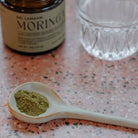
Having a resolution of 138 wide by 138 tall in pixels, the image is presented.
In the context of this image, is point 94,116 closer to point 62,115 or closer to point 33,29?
point 62,115

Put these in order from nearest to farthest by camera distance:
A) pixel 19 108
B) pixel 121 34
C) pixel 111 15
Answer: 1. pixel 19 108
2. pixel 121 34
3. pixel 111 15

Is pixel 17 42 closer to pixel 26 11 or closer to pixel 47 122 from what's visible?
pixel 26 11

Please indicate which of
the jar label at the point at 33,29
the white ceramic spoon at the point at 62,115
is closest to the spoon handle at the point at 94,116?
the white ceramic spoon at the point at 62,115

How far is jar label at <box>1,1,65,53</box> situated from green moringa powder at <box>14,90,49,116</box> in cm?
14

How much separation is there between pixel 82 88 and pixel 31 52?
15 cm

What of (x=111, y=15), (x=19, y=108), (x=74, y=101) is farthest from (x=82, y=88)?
(x=111, y=15)

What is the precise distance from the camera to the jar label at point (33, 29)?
25.4 inches

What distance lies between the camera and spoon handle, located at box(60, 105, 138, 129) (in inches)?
21.6

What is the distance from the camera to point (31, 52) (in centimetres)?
70

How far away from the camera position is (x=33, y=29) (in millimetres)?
657

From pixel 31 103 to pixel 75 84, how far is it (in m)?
0.13

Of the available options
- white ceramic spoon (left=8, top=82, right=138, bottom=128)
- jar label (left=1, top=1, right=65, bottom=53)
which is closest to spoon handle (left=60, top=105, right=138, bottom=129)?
white ceramic spoon (left=8, top=82, right=138, bottom=128)

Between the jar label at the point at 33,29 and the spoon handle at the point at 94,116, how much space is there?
0.60ft

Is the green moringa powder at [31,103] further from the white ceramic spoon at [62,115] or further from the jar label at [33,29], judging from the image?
the jar label at [33,29]
